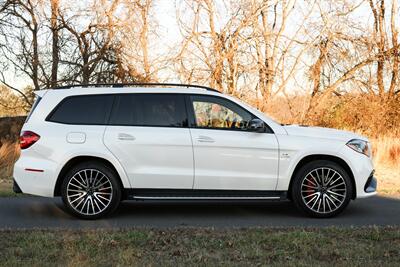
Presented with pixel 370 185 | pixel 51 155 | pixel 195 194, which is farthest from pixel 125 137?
pixel 370 185

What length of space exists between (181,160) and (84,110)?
1.55m

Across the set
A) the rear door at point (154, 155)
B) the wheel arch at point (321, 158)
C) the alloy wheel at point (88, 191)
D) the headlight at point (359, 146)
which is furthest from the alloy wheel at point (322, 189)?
the alloy wheel at point (88, 191)

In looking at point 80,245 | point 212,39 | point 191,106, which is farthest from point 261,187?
point 212,39

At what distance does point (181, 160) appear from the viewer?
7895 mm

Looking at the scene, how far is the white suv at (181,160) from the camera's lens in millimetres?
7879

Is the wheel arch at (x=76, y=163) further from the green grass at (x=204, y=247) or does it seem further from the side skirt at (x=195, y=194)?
the green grass at (x=204, y=247)

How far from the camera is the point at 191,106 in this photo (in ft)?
26.8

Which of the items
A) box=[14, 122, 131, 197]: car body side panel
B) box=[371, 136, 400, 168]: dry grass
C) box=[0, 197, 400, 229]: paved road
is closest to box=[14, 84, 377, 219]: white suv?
box=[14, 122, 131, 197]: car body side panel

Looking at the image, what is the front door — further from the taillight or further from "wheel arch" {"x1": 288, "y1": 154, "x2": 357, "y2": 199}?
the taillight

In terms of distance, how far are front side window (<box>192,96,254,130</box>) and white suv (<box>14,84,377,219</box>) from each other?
14 mm

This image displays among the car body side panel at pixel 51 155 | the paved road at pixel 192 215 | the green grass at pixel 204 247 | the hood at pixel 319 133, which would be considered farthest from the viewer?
the hood at pixel 319 133

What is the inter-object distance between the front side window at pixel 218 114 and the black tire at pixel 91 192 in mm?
1461

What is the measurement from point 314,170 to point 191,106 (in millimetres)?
1911

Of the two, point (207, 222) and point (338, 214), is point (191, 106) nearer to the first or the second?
point (207, 222)
